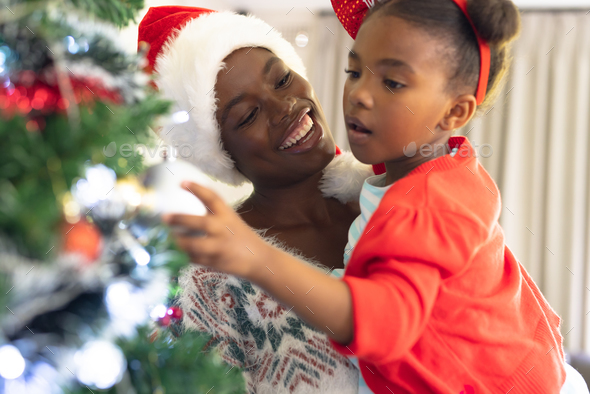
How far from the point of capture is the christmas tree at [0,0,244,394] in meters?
0.29

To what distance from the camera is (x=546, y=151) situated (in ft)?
11.1

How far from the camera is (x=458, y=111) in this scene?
33.9 inches

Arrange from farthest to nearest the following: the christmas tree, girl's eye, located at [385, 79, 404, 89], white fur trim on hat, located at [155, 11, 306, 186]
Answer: white fur trim on hat, located at [155, 11, 306, 186]
girl's eye, located at [385, 79, 404, 89]
the christmas tree

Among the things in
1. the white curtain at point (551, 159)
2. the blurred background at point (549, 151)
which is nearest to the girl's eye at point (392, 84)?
the blurred background at point (549, 151)

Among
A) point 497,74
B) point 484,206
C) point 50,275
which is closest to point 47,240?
point 50,275

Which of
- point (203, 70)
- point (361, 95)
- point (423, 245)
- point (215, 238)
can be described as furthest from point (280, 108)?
point (215, 238)

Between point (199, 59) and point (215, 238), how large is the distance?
0.77 metres

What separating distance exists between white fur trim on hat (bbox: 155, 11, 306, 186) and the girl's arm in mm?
679

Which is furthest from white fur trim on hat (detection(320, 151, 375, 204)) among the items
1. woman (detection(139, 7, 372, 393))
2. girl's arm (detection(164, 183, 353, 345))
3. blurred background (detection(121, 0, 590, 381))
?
blurred background (detection(121, 0, 590, 381))

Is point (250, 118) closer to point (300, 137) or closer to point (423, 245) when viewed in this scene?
point (300, 137)

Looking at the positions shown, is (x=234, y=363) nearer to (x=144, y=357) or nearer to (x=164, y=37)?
(x=144, y=357)

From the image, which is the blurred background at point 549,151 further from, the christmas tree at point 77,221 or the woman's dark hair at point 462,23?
the christmas tree at point 77,221

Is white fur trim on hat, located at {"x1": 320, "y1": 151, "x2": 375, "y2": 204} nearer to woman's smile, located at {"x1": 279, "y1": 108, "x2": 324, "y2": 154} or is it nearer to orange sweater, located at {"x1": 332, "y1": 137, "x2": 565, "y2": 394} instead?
woman's smile, located at {"x1": 279, "y1": 108, "x2": 324, "y2": 154}

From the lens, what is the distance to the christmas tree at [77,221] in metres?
0.29
